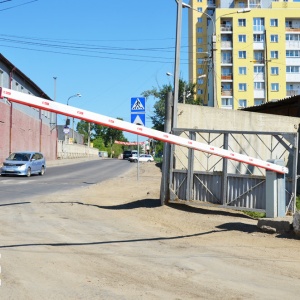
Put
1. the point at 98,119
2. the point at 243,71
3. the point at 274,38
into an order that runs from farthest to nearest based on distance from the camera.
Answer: the point at 243,71
the point at 274,38
the point at 98,119

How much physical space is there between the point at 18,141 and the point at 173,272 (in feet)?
142

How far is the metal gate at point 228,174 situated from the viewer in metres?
9.93

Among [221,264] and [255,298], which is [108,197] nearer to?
[221,264]

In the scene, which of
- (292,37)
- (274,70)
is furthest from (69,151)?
(292,37)

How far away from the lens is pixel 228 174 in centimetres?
1039

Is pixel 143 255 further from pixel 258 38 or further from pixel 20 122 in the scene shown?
pixel 258 38

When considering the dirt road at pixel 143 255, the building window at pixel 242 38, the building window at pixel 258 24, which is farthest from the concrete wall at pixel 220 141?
the building window at pixel 258 24

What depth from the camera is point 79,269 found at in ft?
18.4

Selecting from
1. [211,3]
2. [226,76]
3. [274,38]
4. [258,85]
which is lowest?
[258,85]

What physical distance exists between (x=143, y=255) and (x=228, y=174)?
4464 millimetres

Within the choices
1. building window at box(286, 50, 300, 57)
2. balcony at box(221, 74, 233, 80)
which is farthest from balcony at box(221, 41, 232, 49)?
building window at box(286, 50, 300, 57)

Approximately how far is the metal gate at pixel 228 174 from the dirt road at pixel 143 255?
0.41m

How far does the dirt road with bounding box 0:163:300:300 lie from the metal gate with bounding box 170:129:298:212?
1.35 ft

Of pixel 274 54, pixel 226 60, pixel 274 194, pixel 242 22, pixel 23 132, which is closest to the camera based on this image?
pixel 274 194
